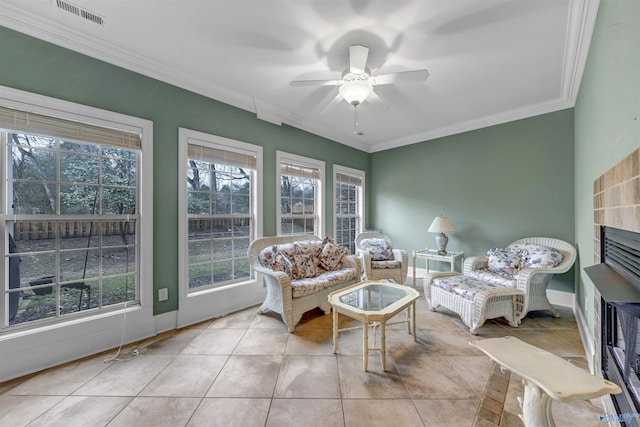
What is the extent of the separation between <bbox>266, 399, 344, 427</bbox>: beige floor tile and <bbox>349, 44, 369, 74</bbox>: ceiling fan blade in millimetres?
2547

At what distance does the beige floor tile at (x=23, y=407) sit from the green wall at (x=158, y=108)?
94cm

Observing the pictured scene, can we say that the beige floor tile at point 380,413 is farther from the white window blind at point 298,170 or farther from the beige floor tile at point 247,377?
the white window blind at point 298,170

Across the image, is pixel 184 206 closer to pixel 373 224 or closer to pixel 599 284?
pixel 599 284

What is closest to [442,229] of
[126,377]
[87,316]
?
[126,377]

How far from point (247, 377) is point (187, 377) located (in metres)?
0.45

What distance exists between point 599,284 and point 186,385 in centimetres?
255

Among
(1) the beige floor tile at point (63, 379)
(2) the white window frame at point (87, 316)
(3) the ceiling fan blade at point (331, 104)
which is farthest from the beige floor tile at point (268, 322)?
(3) the ceiling fan blade at point (331, 104)

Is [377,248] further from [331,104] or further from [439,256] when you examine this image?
[331,104]

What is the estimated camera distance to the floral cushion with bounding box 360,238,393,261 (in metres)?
3.88

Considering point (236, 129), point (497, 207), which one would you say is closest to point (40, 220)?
point (236, 129)

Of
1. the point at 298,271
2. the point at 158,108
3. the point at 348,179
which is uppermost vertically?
the point at 158,108

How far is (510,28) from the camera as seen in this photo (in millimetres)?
1940

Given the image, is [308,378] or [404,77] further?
[404,77]

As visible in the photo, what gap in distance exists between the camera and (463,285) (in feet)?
9.05
